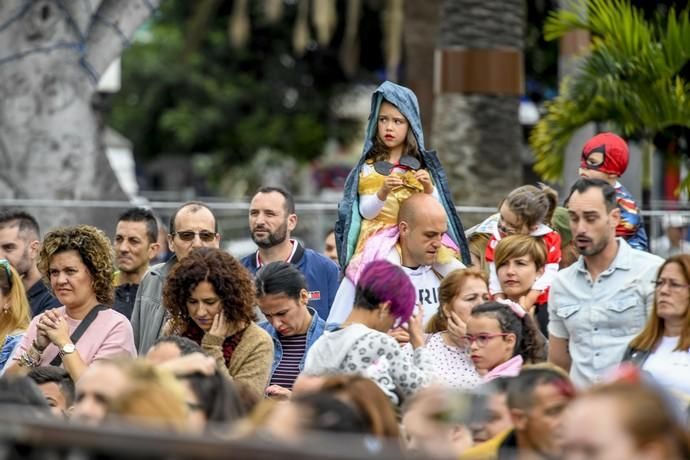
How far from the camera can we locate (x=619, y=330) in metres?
7.45

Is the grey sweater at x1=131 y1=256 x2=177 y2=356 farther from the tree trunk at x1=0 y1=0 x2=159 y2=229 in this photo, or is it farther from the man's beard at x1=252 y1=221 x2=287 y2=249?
the tree trunk at x1=0 y1=0 x2=159 y2=229

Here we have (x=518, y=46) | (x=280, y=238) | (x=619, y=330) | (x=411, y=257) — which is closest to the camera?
(x=619, y=330)

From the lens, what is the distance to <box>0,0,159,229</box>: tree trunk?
46.9 ft

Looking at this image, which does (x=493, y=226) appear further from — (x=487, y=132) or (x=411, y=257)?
(x=487, y=132)

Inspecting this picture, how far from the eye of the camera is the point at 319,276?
31.3ft

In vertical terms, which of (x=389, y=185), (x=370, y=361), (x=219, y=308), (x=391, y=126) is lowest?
(x=370, y=361)

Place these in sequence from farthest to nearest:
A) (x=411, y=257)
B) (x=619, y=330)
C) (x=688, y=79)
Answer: (x=688, y=79) → (x=411, y=257) → (x=619, y=330)

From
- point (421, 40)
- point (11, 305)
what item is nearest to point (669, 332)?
point (11, 305)

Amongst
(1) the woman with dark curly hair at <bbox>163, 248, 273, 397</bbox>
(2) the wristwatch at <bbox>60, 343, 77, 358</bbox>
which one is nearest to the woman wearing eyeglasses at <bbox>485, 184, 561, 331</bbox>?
(1) the woman with dark curly hair at <bbox>163, 248, 273, 397</bbox>

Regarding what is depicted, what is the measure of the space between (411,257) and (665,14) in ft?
20.8

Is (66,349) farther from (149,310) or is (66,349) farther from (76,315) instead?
(149,310)

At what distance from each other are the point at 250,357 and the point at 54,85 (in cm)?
751

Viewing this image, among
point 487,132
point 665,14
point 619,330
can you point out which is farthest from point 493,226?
point 487,132

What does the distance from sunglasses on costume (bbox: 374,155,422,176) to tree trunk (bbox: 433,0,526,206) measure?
6592mm
